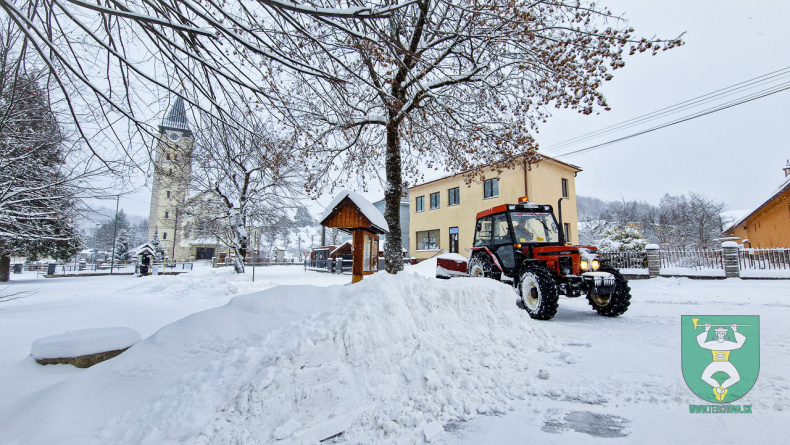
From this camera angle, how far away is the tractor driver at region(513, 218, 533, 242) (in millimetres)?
7068

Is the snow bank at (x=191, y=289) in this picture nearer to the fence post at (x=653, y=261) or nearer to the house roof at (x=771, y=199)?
the fence post at (x=653, y=261)

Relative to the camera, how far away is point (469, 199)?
2295 centimetres

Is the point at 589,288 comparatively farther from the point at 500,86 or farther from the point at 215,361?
the point at 215,361

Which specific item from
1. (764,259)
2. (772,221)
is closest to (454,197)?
(764,259)

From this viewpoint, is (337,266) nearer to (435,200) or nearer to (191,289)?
(191,289)

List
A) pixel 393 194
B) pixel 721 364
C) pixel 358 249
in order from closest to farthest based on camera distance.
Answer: pixel 721 364
pixel 393 194
pixel 358 249

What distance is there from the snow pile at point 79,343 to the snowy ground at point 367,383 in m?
0.13

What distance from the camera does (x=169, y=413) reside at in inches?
83.2

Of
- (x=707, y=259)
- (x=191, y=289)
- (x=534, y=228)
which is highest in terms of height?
(x=534, y=228)

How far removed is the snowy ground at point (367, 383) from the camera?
2.10 m

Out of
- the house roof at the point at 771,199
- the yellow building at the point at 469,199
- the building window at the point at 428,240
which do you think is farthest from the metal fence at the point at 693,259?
the building window at the point at 428,240

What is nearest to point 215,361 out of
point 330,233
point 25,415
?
point 25,415

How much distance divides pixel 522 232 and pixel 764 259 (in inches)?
487

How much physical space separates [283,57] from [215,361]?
2831 mm
